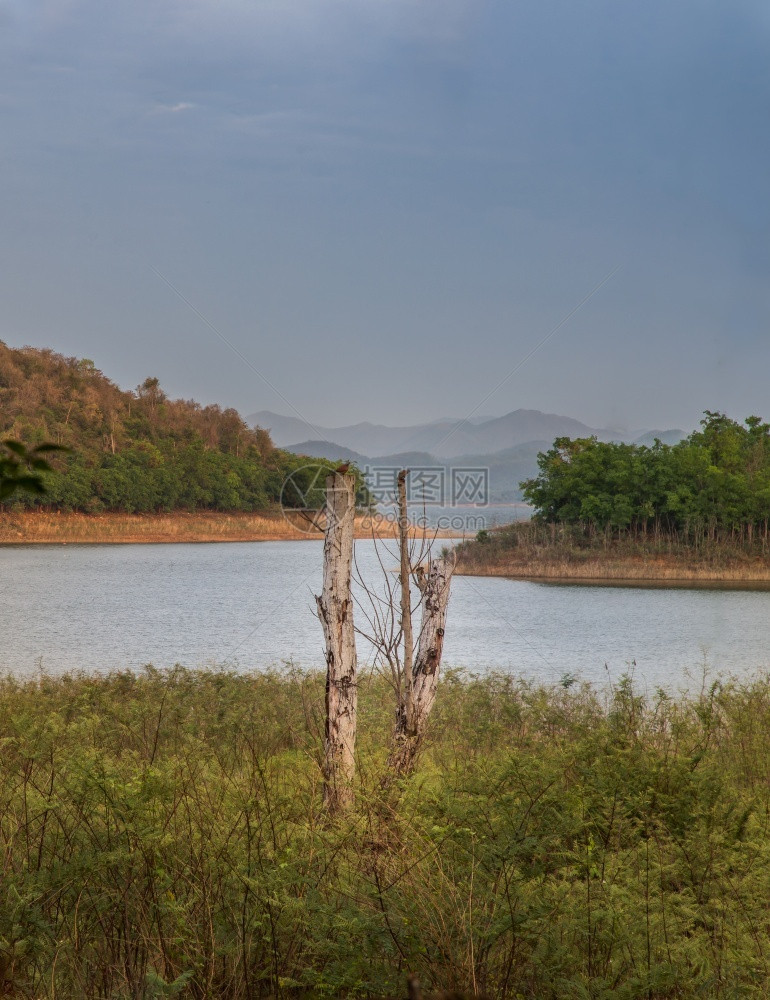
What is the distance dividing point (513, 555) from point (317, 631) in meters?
19.7

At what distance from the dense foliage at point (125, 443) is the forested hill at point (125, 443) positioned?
3.4 inches

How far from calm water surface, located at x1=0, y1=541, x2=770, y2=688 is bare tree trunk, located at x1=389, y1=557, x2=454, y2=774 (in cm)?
329

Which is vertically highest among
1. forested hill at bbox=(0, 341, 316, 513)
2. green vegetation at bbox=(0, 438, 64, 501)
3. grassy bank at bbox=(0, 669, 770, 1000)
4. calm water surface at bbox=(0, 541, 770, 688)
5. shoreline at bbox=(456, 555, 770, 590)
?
forested hill at bbox=(0, 341, 316, 513)

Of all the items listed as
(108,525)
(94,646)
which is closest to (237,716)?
(94,646)

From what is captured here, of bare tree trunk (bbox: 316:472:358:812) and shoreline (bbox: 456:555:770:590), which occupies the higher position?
bare tree trunk (bbox: 316:472:358:812)

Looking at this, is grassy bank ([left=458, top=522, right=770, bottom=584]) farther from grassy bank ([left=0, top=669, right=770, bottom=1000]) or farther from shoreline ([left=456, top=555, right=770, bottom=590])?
grassy bank ([left=0, top=669, right=770, bottom=1000])

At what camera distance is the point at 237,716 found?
910 cm

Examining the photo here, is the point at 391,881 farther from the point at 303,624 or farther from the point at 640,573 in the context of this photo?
the point at 640,573

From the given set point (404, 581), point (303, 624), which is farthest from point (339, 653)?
point (303, 624)

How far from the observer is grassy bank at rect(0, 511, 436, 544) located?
61.3 m

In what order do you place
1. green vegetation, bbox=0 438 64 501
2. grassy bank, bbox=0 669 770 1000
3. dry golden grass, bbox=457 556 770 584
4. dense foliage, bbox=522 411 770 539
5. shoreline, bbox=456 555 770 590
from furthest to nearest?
dense foliage, bbox=522 411 770 539, dry golden grass, bbox=457 556 770 584, shoreline, bbox=456 555 770 590, grassy bank, bbox=0 669 770 1000, green vegetation, bbox=0 438 64 501

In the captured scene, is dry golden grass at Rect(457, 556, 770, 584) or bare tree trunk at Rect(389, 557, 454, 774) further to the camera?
dry golden grass at Rect(457, 556, 770, 584)

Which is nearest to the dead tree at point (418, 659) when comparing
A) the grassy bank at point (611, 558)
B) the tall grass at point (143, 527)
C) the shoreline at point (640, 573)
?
the grassy bank at point (611, 558)

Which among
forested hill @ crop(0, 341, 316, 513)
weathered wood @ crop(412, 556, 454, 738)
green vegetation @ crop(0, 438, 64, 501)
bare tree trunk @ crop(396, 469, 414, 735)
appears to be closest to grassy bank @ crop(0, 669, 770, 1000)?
weathered wood @ crop(412, 556, 454, 738)
